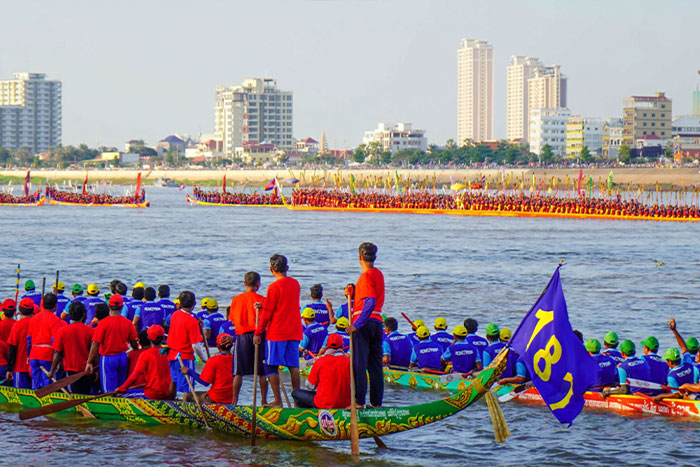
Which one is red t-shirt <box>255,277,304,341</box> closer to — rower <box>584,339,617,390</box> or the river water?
the river water

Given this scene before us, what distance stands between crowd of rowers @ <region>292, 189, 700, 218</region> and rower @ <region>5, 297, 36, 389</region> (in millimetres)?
67710

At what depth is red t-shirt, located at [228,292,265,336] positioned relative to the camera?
43.2 ft

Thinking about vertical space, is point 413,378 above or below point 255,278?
below

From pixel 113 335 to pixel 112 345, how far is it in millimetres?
153

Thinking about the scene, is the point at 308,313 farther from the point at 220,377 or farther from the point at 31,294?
the point at 31,294

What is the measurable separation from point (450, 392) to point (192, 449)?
15.3 feet

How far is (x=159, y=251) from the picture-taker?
50250 millimetres

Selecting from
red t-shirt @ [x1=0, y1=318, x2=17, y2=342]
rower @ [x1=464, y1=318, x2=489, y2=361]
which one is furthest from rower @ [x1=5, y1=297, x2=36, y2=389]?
rower @ [x1=464, y1=318, x2=489, y2=361]

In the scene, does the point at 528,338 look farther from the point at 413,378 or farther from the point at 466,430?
the point at 413,378

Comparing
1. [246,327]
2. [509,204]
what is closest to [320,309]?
[246,327]

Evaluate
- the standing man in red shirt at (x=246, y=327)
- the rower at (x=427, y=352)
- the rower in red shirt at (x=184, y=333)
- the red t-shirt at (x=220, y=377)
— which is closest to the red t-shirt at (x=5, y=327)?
the rower in red shirt at (x=184, y=333)

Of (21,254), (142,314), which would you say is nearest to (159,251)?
(21,254)

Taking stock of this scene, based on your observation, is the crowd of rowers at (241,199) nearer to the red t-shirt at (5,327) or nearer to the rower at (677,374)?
the red t-shirt at (5,327)

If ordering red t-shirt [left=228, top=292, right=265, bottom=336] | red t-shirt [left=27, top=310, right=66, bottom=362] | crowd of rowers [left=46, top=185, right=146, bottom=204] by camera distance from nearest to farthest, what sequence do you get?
red t-shirt [left=228, top=292, right=265, bottom=336], red t-shirt [left=27, top=310, right=66, bottom=362], crowd of rowers [left=46, top=185, right=146, bottom=204]
